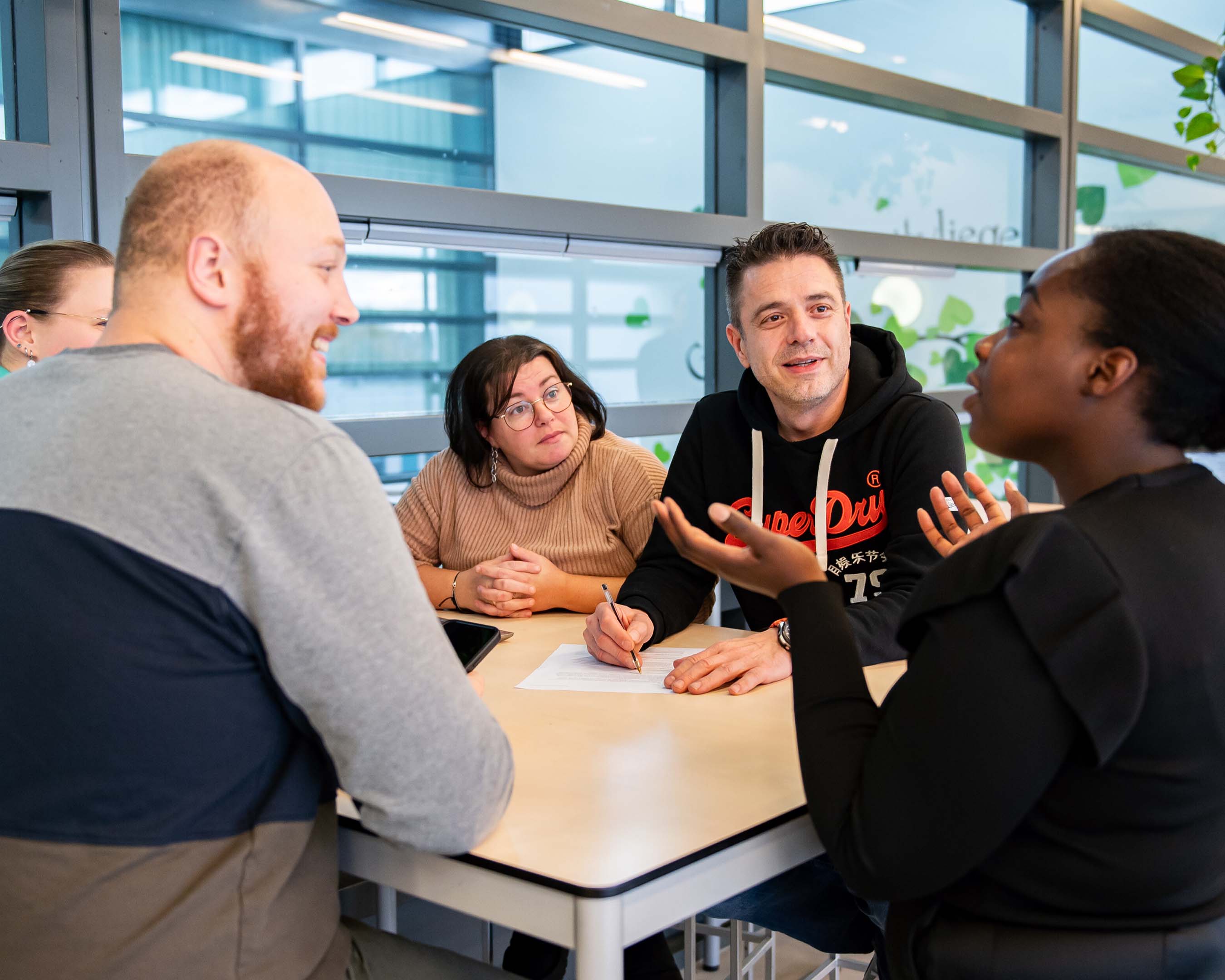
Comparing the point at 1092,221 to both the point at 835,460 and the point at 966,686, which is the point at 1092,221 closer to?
the point at 835,460

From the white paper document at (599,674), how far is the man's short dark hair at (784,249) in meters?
0.82

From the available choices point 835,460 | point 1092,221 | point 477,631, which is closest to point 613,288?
point 835,460

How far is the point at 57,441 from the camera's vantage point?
908 mm

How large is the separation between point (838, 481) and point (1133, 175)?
4575 mm

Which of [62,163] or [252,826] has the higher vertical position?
[62,163]

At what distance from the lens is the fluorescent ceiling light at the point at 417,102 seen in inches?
114

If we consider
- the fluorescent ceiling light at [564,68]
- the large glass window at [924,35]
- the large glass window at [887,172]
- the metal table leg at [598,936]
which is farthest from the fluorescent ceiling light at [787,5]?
the metal table leg at [598,936]

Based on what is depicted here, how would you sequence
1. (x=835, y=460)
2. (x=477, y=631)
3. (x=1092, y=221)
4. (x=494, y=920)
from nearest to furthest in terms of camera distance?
(x=494, y=920)
(x=477, y=631)
(x=835, y=460)
(x=1092, y=221)

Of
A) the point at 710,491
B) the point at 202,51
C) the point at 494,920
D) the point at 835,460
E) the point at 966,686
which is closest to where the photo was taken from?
the point at 966,686

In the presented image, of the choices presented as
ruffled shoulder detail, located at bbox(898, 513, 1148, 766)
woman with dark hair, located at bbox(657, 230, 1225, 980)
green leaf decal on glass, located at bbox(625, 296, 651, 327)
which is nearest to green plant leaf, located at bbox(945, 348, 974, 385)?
green leaf decal on glass, located at bbox(625, 296, 651, 327)

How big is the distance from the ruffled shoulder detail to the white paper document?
72 centimetres

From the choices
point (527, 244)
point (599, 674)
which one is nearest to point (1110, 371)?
point (599, 674)

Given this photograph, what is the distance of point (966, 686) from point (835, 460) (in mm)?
1184

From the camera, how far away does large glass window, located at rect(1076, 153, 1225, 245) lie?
5.35m
